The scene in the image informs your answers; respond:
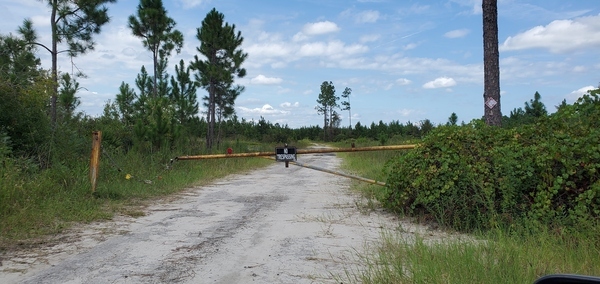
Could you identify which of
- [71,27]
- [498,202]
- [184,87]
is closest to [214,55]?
[184,87]

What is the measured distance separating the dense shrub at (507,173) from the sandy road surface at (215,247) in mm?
652

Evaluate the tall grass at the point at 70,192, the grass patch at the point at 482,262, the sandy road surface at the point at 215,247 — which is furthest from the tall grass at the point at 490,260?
the tall grass at the point at 70,192

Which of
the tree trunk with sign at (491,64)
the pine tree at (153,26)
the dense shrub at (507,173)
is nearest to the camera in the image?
the dense shrub at (507,173)

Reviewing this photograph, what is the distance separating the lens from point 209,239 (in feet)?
18.3

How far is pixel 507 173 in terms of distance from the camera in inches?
229

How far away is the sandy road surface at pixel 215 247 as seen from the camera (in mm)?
4172

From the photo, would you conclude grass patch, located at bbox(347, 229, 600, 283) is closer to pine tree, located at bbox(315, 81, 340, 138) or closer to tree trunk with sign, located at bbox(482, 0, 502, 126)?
tree trunk with sign, located at bbox(482, 0, 502, 126)

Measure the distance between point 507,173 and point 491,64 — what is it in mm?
4421

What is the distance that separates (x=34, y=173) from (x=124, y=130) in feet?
37.5

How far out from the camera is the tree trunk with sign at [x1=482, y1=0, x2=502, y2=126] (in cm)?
945

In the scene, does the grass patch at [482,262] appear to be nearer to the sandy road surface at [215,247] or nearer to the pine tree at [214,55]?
the sandy road surface at [215,247]

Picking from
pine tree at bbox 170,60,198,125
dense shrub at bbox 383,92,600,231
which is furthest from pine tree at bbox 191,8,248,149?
dense shrub at bbox 383,92,600,231

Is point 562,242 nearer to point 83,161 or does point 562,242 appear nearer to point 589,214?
point 589,214

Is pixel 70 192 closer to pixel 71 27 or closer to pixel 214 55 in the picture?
pixel 71 27
